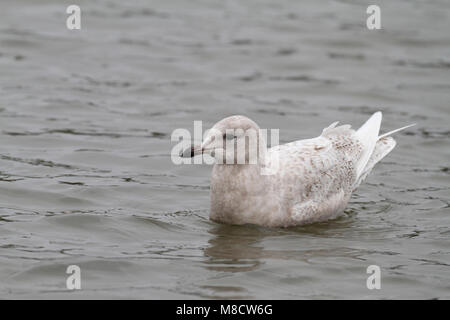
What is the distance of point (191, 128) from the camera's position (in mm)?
13672

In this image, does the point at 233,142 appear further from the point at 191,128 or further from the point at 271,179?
the point at 191,128

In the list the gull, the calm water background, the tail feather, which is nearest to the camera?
the calm water background

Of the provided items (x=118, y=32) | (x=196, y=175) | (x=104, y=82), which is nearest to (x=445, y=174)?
(x=196, y=175)

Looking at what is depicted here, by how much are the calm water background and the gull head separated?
0.70 m

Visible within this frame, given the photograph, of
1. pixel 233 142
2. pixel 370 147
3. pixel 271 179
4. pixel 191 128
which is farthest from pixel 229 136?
pixel 191 128

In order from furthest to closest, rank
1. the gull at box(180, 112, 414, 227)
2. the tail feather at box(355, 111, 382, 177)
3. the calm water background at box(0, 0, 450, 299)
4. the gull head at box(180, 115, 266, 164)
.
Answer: the tail feather at box(355, 111, 382, 177) → the gull at box(180, 112, 414, 227) → the gull head at box(180, 115, 266, 164) → the calm water background at box(0, 0, 450, 299)

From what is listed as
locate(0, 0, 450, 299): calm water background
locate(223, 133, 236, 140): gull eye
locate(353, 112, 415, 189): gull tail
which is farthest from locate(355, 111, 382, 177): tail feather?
locate(223, 133, 236, 140): gull eye

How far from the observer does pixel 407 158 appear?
12.7 metres

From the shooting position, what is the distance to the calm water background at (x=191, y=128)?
805 centimetres

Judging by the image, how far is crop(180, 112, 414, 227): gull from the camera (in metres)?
8.88

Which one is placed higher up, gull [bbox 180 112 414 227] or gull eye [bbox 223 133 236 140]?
gull eye [bbox 223 133 236 140]

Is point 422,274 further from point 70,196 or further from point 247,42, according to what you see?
point 247,42

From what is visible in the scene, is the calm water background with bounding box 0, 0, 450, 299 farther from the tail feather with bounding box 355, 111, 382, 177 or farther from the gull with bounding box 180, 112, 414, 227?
the tail feather with bounding box 355, 111, 382, 177

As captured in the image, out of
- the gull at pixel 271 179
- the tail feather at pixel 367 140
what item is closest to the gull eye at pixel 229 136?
the gull at pixel 271 179
